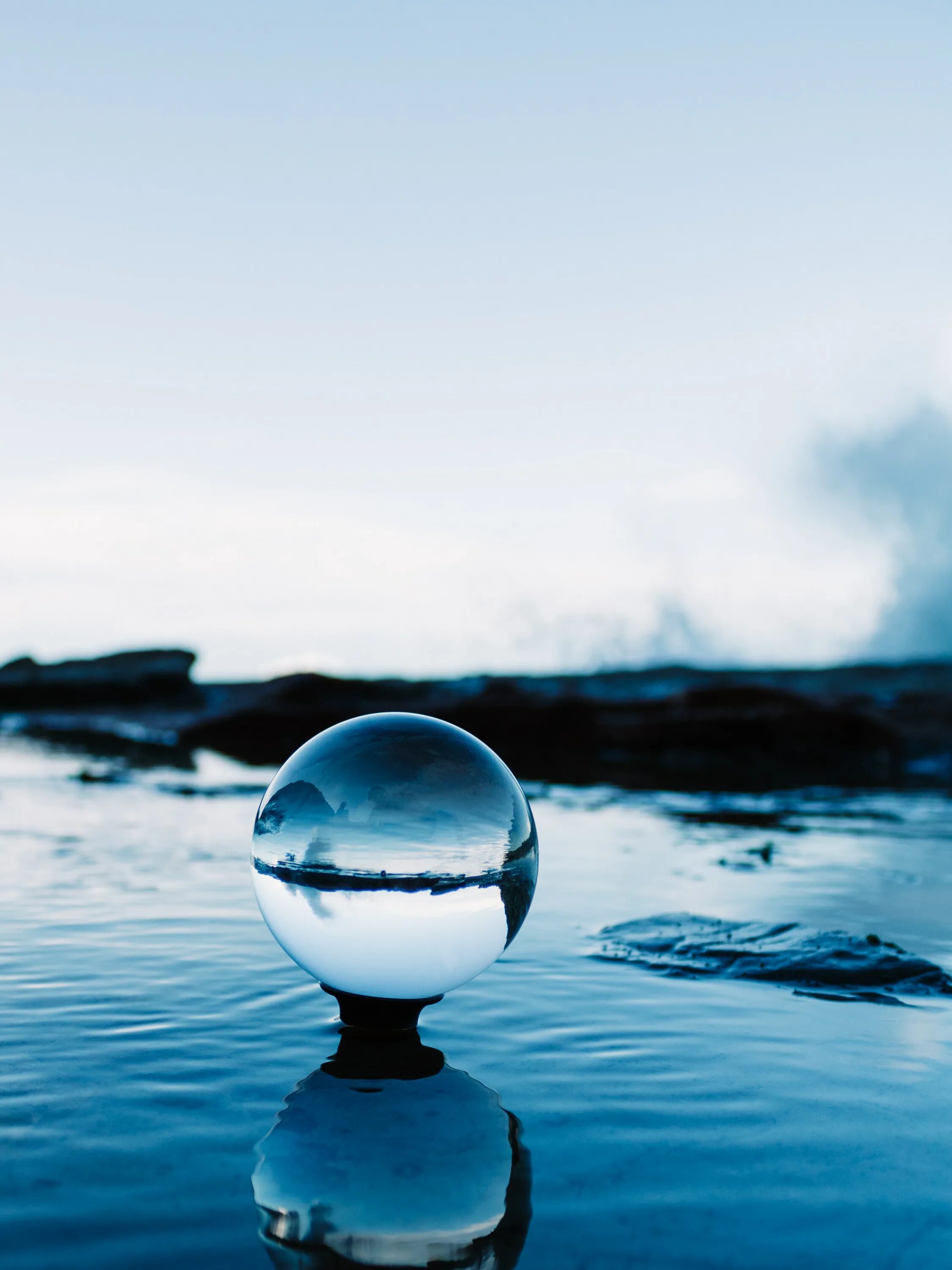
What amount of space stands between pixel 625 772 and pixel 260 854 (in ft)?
45.7

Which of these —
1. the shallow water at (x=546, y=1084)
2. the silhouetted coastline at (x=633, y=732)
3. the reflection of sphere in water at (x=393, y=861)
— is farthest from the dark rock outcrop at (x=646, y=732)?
the reflection of sphere in water at (x=393, y=861)

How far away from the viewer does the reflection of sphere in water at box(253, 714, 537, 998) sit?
10.4ft

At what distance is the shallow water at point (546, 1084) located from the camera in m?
2.23

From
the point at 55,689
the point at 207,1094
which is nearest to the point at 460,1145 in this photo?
the point at 207,1094

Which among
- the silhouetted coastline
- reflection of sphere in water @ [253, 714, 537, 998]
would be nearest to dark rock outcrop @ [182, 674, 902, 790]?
the silhouetted coastline

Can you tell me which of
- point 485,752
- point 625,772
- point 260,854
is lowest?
point 625,772

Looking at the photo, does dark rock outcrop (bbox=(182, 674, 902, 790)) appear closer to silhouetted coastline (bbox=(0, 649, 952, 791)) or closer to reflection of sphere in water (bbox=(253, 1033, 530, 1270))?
silhouetted coastline (bbox=(0, 649, 952, 791))

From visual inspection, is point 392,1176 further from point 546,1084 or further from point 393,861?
point 393,861

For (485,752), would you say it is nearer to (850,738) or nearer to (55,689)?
(850,738)

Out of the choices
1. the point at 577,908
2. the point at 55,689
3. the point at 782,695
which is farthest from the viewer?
the point at 55,689

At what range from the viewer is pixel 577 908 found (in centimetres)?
587

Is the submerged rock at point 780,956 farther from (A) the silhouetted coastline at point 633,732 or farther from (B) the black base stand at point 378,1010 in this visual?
(A) the silhouetted coastline at point 633,732

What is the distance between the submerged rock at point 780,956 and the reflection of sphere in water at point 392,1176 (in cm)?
177

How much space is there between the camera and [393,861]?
10.3 feet
